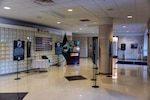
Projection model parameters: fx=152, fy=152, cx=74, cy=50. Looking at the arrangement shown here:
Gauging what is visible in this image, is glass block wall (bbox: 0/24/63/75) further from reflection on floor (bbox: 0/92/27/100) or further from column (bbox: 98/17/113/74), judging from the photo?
column (bbox: 98/17/113/74)

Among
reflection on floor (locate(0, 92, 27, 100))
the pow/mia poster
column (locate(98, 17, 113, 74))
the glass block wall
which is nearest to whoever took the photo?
reflection on floor (locate(0, 92, 27, 100))

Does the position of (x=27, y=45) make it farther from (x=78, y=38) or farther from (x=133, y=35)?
(x=133, y=35)

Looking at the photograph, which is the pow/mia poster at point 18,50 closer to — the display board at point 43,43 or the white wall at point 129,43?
the display board at point 43,43

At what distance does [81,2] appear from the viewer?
5047 millimetres

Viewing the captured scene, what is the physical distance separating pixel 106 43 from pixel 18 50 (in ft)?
16.1

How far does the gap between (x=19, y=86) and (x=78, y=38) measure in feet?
47.4

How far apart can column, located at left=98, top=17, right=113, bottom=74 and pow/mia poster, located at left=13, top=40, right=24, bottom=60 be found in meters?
4.50

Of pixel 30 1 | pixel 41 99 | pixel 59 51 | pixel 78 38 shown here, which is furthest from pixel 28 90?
pixel 78 38

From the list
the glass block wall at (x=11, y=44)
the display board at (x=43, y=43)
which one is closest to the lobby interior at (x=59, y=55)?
the glass block wall at (x=11, y=44)

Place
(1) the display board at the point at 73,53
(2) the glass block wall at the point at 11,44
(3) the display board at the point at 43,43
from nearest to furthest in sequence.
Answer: (2) the glass block wall at the point at 11,44, (3) the display board at the point at 43,43, (1) the display board at the point at 73,53

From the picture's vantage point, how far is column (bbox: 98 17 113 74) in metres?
8.06

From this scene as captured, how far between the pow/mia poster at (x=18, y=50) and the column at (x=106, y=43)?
450 centimetres

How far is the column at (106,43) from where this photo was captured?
8.06 metres

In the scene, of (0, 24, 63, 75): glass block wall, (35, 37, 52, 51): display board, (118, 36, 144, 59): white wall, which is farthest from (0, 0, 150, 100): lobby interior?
(118, 36, 144, 59): white wall
